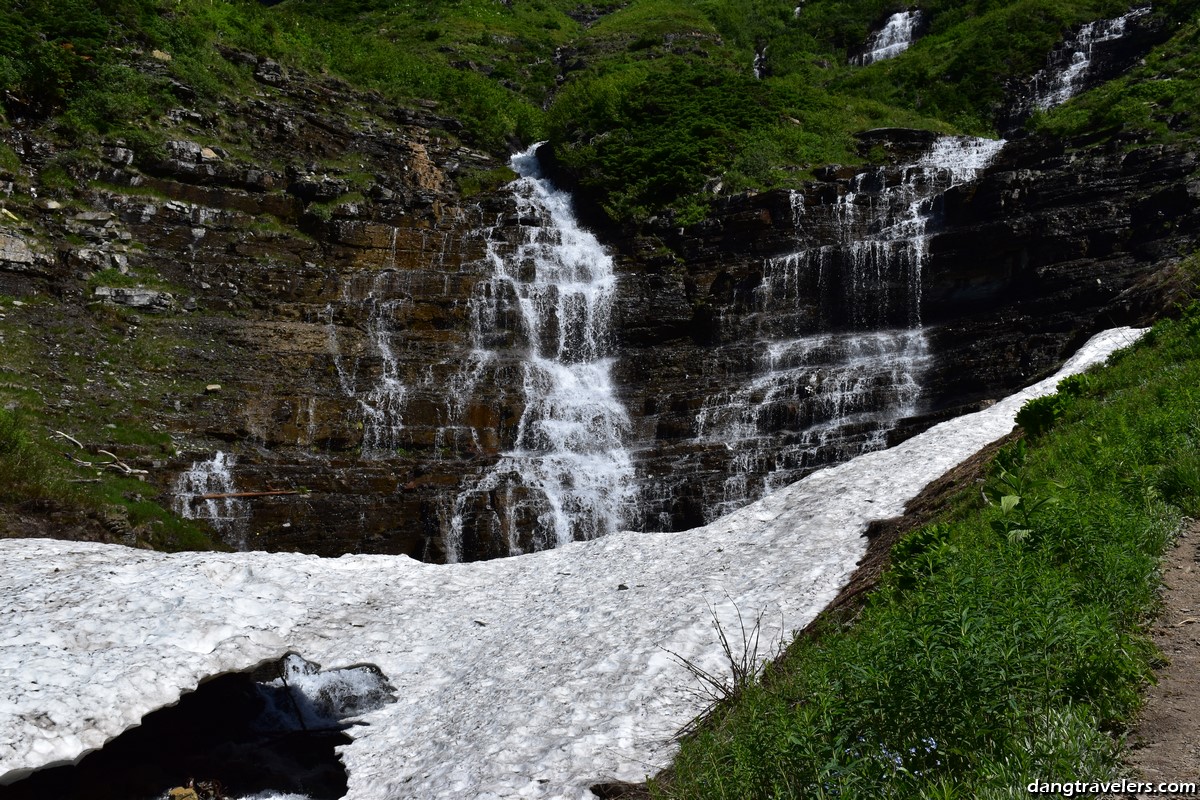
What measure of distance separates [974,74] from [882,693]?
152ft

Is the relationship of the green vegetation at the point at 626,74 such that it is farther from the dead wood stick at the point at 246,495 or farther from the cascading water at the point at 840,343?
the dead wood stick at the point at 246,495

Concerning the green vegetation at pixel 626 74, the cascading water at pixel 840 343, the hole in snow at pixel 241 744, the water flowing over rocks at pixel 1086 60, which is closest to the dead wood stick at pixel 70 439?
the hole in snow at pixel 241 744

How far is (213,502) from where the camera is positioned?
65.6 feet

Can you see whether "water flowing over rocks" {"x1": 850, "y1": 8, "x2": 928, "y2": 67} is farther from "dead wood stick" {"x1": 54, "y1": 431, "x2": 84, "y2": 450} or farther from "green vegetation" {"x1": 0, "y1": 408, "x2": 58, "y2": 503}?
"green vegetation" {"x1": 0, "y1": 408, "x2": 58, "y2": 503}

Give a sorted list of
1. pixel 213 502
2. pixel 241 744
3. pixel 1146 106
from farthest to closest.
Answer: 1. pixel 1146 106
2. pixel 213 502
3. pixel 241 744

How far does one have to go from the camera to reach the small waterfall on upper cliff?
21688 millimetres

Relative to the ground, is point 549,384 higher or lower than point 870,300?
lower

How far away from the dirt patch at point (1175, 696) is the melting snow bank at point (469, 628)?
4.07 meters

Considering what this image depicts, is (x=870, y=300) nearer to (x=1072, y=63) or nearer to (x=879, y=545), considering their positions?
(x=879, y=545)

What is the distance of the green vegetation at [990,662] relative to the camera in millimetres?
3957

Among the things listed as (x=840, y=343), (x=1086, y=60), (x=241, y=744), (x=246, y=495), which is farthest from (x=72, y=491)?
(x=1086, y=60)

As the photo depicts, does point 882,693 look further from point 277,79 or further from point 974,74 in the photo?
point 974,74

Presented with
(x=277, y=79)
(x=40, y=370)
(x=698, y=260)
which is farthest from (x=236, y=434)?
(x=277, y=79)

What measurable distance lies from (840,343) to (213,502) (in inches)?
758
